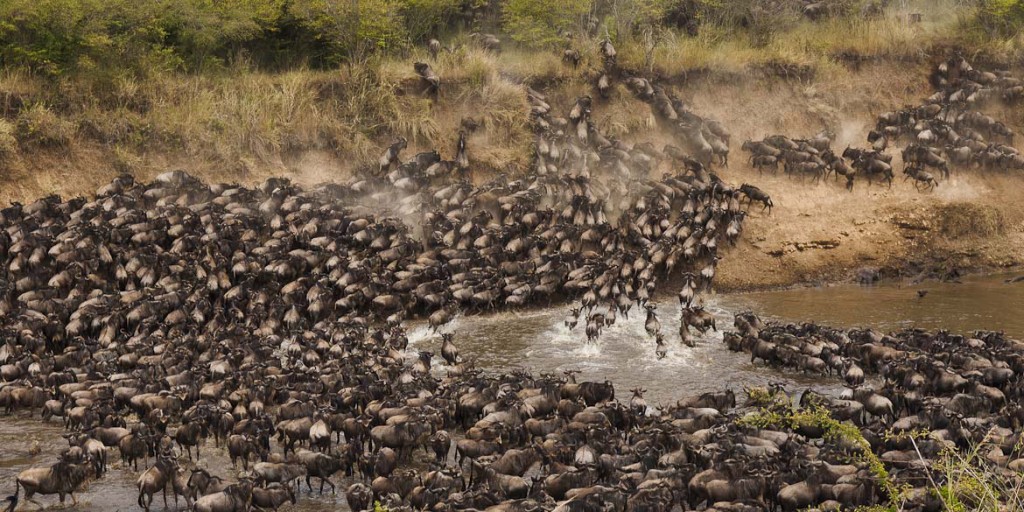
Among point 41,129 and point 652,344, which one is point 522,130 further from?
point 41,129

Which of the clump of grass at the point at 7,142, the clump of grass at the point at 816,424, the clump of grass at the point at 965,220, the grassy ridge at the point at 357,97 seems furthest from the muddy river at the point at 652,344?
the clump of grass at the point at 7,142

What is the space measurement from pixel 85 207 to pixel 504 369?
447 inches

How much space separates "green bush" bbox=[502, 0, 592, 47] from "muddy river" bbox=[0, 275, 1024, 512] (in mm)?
12002

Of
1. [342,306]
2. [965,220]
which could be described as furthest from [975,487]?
[965,220]

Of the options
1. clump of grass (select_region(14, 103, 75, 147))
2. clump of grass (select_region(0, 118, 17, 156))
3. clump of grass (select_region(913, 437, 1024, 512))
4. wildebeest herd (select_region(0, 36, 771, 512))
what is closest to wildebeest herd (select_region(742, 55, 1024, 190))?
wildebeest herd (select_region(0, 36, 771, 512))

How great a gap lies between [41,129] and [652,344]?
1726cm

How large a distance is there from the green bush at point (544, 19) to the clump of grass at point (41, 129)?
44.5 ft

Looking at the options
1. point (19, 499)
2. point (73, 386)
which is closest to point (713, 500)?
point (19, 499)

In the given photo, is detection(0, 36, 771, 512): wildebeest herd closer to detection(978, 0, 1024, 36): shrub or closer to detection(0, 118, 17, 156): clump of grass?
detection(0, 118, 17, 156): clump of grass

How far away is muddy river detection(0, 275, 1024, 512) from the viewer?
57.8 ft

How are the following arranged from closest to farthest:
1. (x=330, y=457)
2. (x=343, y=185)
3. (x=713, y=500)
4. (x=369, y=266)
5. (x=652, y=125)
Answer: (x=713, y=500) → (x=330, y=457) → (x=369, y=266) → (x=343, y=185) → (x=652, y=125)

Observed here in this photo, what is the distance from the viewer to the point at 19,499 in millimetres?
16359

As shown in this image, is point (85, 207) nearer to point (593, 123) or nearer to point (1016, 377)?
point (593, 123)

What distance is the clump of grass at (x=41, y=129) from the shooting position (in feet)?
99.5
